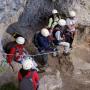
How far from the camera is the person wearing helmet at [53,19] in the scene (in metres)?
13.7

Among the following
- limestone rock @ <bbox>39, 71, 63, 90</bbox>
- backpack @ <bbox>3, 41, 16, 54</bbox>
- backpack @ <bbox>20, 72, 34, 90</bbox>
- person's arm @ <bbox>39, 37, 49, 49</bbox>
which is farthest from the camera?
person's arm @ <bbox>39, 37, 49, 49</bbox>

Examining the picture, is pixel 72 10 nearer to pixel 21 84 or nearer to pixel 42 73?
pixel 42 73

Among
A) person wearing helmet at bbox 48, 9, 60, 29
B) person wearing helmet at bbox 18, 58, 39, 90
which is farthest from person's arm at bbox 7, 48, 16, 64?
person wearing helmet at bbox 48, 9, 60, 29

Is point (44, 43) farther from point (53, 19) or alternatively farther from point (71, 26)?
point (71, 26)

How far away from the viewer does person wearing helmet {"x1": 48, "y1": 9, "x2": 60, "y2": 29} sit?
1370 cm

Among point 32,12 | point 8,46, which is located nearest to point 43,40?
→ point 8,46

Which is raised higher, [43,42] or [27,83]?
[43,42]

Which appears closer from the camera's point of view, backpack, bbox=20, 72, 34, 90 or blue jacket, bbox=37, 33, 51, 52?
backpack, bbox=20, 72, 34, 90

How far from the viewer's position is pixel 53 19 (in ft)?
45.8

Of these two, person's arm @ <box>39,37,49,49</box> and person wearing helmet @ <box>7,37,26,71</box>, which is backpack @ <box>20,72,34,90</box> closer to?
person wearing helmet @ <box>7,37,26,71</box>

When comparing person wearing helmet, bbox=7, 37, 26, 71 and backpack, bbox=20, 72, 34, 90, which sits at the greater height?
person wearing helmet, bbox=7, 37, 26, 71

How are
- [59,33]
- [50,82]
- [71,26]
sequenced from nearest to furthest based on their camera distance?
1. [50,82]
2. [59,33]
3. [71,26]

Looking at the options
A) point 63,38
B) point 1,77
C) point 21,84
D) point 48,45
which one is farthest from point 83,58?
point 21,84

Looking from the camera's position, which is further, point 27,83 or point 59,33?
point 59,33
